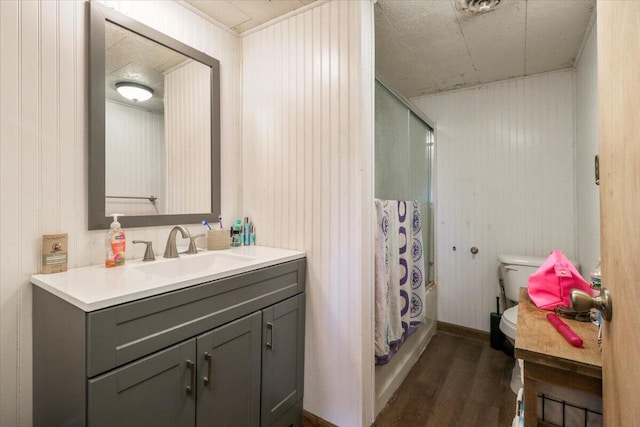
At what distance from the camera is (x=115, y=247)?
1.29 m

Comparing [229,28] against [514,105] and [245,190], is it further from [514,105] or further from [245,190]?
[514,105]

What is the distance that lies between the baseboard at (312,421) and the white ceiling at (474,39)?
2241mm

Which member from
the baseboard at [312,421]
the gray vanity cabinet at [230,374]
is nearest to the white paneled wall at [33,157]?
the gray vanity cabinet at [230,374]

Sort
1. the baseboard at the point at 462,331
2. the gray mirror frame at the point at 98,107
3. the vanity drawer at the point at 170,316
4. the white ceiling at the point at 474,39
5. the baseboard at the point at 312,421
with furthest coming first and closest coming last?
the baseboard at the point at 462,331 < the white ceiling at the point at 474,39 < the baseboard at the point at 312,421 < the gray mirror frame at the point at 98,107 < the vanity drawer at the point at 170,316

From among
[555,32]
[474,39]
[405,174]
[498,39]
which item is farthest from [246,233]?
[555,32]

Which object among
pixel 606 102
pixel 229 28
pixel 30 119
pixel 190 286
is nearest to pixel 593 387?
pixel 606 102

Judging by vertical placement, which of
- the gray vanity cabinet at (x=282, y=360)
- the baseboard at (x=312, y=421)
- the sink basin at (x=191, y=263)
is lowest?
the baseboard at (x=312, y=421)

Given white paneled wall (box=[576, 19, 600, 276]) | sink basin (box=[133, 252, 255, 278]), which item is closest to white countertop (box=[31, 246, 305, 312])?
sink basin (box=[133, 252, 255, 278])

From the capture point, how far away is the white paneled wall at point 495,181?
2354 millimetres

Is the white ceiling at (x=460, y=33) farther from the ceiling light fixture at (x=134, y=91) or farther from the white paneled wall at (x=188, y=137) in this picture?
the ceiling light fixture at (x=134, y=91)

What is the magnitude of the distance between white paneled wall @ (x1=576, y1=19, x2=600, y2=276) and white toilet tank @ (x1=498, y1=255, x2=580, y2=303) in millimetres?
287

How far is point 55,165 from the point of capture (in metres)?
1.20

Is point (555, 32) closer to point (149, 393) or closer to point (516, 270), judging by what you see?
point (516, 270)

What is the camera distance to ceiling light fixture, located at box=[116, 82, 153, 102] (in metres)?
1.40
